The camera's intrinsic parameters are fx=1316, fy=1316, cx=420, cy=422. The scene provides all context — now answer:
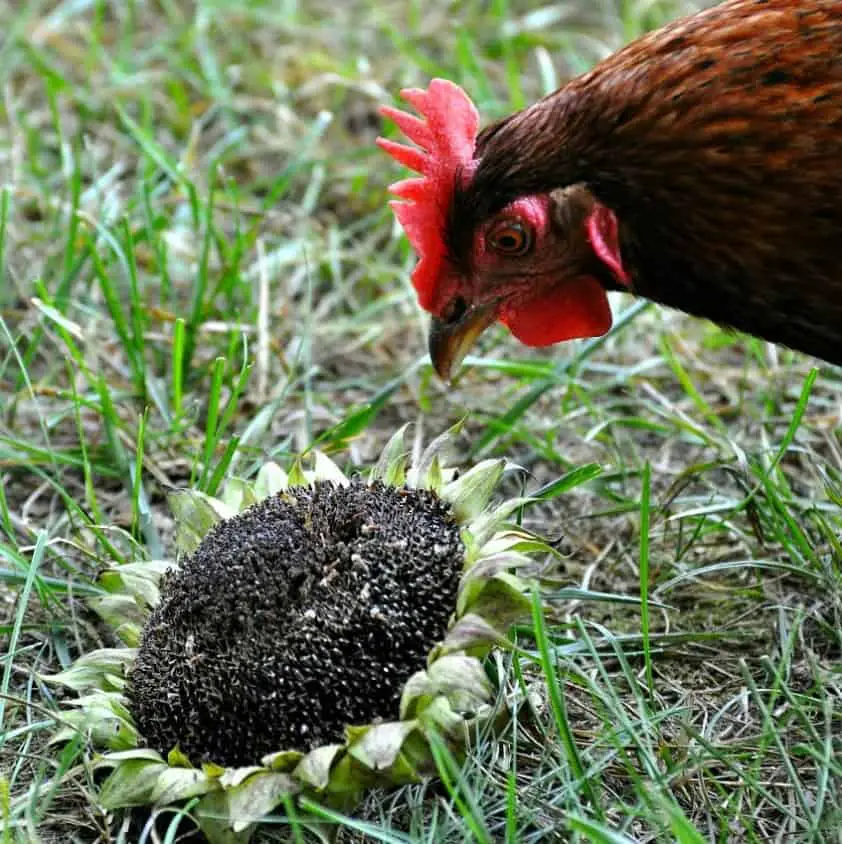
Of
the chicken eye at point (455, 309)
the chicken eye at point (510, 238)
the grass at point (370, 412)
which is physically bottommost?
the grass at point (370, 412)

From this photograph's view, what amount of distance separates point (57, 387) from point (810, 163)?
6.69 ft

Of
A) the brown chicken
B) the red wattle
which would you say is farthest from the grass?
the brown chicken

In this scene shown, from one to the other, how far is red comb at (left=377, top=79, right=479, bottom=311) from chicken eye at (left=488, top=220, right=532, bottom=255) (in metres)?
0.12

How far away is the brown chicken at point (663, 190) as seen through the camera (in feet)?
7.29

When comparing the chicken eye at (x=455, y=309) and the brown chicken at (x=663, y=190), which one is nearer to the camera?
the brown chicken at (x=663, y=190)

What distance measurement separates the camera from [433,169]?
102 inches

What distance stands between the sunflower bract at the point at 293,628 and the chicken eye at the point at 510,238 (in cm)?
55

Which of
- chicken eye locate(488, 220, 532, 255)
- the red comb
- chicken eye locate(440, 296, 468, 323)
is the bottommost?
chicken eye locate(440, 296, 468, 323)

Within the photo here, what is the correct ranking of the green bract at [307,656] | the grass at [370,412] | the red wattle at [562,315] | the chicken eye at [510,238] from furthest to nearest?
the red wattle at [562,315], the chicken eye at [510,238], the grass at [370,412], the green bract at [307,656]

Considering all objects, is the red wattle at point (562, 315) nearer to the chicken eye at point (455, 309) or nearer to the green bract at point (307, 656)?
the chicken eye at point (455, 309)

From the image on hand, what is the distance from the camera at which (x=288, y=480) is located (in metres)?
2.54

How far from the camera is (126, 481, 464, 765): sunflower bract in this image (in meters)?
2.08

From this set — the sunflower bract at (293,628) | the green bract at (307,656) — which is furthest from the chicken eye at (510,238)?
the sunflower bract at (293,628)

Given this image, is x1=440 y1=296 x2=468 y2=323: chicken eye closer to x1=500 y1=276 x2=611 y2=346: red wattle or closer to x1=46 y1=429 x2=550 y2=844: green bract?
x1=500 y1=276 x2=611 y2=346: red wattle
